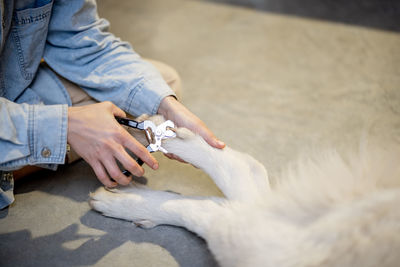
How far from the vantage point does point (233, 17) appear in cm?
221

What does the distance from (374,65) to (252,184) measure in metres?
1.17

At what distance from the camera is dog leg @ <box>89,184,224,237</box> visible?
87cm

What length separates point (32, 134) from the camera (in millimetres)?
873

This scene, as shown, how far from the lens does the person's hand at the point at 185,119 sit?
0.94 m

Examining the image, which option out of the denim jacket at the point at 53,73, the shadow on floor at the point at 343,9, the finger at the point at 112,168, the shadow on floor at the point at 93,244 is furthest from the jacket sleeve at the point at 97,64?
the shadow on floor at the point at 343,9

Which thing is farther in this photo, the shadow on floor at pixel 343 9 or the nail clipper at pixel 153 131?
the shadow on floor at pixel 343 9

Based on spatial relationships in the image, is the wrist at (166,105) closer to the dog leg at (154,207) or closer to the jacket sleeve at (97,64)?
Answer: the jacket sleeve at (97,64)

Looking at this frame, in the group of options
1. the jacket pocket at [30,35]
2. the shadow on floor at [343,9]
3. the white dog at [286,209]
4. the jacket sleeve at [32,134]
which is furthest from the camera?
the shadow on floor at [343,9]

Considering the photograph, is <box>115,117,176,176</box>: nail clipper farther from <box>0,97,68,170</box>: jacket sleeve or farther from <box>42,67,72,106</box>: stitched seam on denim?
<box>42,67,72,106</box>: stitched seam on denim

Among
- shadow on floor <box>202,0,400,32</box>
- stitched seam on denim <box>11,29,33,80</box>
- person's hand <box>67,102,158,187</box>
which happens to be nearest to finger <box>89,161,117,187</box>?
person's hand <box>67,102,158,187</box>

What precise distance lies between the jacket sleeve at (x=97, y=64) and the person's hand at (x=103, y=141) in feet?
0.63

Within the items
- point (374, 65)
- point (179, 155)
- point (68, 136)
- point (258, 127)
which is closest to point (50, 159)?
point (68, 136)

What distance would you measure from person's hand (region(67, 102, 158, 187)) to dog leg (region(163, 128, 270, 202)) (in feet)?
0.32

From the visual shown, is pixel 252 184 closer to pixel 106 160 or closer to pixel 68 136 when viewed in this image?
pixel 106 160
